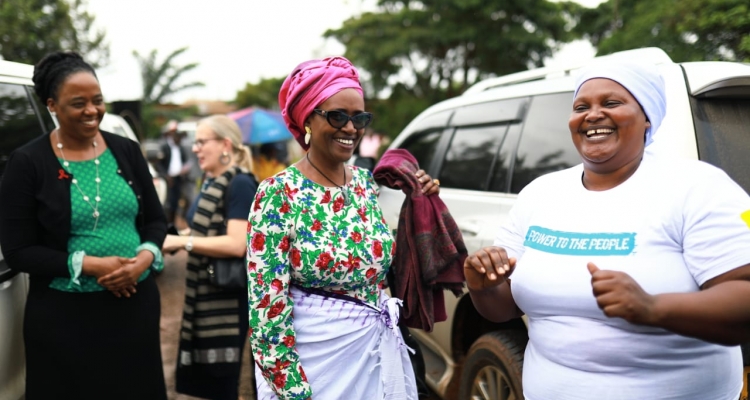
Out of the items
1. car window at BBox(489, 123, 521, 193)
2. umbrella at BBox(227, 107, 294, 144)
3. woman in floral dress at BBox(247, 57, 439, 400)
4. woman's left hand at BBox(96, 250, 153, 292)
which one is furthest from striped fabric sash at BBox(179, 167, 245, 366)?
umbrella at BBox(227, 107, 294, 144)

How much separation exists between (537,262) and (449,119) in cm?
259

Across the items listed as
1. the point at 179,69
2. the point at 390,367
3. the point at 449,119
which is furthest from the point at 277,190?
the point at 179,69

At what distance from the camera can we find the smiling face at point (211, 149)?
12.1 feet

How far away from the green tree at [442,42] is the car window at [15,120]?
52.0 feet

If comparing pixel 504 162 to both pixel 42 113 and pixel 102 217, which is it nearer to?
pixel 102 217

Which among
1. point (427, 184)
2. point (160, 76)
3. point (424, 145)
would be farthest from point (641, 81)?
point (160, 76)

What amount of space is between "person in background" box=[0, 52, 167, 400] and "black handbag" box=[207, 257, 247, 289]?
1.72 feet

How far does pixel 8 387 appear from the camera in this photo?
2787 mm

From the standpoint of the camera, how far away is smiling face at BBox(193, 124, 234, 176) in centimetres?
370

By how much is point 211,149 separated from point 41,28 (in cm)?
1002

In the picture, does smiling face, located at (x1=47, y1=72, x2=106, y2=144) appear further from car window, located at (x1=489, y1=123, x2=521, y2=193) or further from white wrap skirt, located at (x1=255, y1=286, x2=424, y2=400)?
car window, located at (x1=489, y1=123, x2=521, y2=193)

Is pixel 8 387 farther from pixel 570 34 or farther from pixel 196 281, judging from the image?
pixel 570 34

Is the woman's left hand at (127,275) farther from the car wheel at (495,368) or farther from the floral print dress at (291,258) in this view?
the car wheel at (495,368)

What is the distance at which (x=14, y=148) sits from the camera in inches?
141
